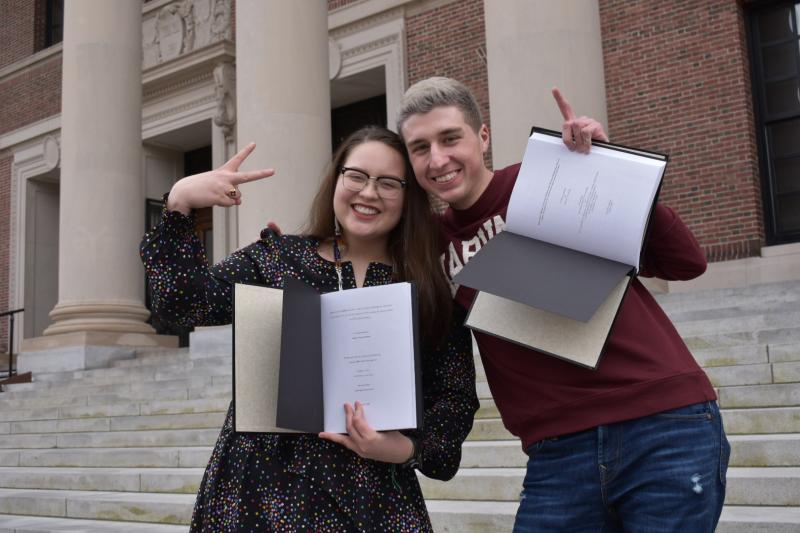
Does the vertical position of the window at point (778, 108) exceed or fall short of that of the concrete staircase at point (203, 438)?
it exceeds it

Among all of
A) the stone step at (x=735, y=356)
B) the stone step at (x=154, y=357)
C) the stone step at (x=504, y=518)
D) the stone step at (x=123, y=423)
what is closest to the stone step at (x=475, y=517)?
the stone step at (x=504, y=518)

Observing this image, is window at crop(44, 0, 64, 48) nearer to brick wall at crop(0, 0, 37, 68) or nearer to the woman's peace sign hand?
brick wall at crop(0, 0, 37, 68)

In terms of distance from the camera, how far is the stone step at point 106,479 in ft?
20.1

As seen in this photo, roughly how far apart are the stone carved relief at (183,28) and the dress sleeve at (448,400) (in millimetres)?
14383

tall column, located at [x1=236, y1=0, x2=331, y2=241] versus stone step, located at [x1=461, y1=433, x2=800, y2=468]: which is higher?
tall column, located at [x1=236, y1=0, x2=331, y2=241]

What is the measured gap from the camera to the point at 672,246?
1929 mm

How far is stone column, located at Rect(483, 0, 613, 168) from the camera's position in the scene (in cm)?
733

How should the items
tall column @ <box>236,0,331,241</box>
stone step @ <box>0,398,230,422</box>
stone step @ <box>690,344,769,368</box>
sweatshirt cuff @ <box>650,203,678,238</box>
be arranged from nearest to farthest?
sweatshirt cuff @ <box>650,203,678,238</box> → stone step @ <box>690,344,769,368</box> → stone step @ <box>0,398,230,422</box> → tall column @ <box>236,0,331,241</box>

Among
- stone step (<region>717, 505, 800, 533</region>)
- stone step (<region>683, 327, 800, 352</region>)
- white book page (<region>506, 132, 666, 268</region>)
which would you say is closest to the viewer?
white book page (<region>506, 132, 666, 268</region>)

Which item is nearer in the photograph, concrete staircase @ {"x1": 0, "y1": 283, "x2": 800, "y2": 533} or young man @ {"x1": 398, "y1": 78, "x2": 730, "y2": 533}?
young man @ {"x1": 398, "y1": 78, "x2": 730, "y2": 533}

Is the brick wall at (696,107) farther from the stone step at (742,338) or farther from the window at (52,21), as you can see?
the window at (52,21)

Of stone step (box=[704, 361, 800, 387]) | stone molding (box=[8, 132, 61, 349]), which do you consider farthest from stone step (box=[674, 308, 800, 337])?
stone molding (box=[8, 132, 61, 349])

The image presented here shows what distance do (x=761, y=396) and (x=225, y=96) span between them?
489 inches

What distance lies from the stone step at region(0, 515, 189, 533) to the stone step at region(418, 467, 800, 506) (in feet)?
5.78
